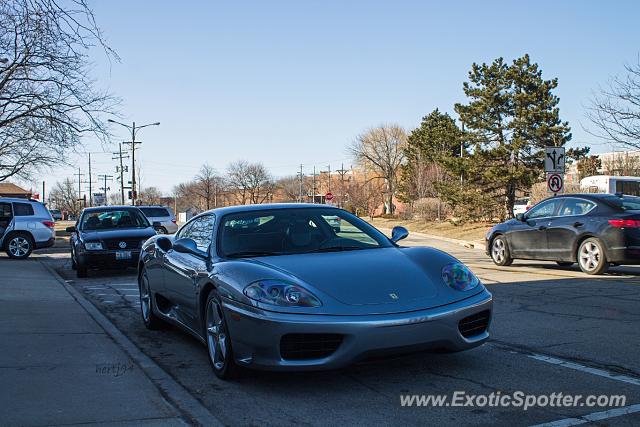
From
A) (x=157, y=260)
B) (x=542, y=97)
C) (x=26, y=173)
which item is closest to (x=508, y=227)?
(x=157, y=260)

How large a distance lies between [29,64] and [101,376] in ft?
51.4

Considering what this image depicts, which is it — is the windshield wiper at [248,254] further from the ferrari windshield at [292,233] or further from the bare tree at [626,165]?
the bare tree at [626,165]

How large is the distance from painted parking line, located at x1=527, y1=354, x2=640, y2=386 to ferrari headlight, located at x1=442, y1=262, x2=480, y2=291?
914 mm

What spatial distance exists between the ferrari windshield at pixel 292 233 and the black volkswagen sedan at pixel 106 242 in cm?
805

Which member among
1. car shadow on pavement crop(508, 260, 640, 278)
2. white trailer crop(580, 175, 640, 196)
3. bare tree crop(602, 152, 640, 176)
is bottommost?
car shadow on pavement crop(508, 260, 640, 278)

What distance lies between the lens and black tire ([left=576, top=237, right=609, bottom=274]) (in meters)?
10.8

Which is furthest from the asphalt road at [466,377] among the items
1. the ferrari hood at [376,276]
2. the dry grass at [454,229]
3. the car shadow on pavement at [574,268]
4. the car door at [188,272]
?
the dry grass at [454,229]

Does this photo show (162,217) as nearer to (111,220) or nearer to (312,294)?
(111,220)

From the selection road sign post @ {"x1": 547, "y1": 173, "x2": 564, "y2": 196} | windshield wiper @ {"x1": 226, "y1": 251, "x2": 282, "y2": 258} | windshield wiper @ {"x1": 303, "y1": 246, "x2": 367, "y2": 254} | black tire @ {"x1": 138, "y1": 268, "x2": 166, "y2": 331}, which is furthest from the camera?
road sign post @ {"x1": 547, "y1": 173, "x2": 564, "y2": 196}

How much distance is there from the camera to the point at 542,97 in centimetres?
3338

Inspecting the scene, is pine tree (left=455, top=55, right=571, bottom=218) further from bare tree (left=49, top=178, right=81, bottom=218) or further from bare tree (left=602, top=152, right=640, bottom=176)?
bare tree (left=49, top=178, right=81, bottom=218)

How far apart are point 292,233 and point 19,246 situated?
49.7ft

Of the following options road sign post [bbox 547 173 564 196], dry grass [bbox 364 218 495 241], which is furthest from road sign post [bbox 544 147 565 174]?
dry grass [bbox 364 218 495 241]

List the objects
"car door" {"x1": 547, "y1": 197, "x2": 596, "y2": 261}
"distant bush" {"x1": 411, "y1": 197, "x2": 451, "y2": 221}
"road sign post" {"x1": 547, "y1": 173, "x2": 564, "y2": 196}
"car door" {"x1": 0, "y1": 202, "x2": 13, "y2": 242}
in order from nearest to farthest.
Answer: "car door" {"x1": 547, "y1": 197, "x2": 596, "y2": 261}
"road sign post" {"x1": 547, "y1": 173, "x2": 564, "y2": 196}
"car door" {"x1": 0, "y1": 202, "x2": 13, "y2": 242}
"distant bush" {"x1": 411, "y1": 197, "x2": 451, "y2": 221}
